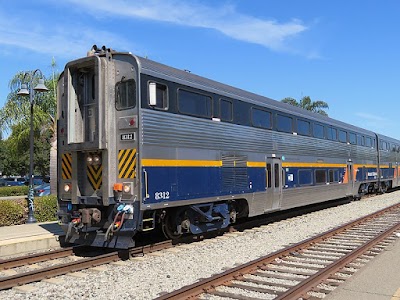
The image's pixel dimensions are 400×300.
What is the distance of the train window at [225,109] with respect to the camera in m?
10.9

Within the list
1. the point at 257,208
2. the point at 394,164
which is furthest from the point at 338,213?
the point at 394,164

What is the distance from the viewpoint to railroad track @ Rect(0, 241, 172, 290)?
269 inches

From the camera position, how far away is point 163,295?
18.6 feet

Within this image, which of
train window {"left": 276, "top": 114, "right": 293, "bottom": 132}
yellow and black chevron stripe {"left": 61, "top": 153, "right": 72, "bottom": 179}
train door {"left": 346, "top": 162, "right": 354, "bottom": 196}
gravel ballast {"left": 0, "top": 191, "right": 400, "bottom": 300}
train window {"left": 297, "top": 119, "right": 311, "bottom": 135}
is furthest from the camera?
train door {"left": 346, "top": 162, "right": 354, "bottom": 196}

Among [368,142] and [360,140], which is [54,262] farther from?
[368,142]

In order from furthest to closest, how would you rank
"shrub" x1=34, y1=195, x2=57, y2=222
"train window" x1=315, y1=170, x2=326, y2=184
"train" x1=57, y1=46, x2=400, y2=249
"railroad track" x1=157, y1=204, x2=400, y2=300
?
"train window" x1=315, y1=170, x2=326, y2=184 < "shrub" x1=34, y1=195, x2=57, y2=222 < "train" x1=57, y1=46, x2=400, y2=249 < "railroad track" x1=157, y1=204, x2=400, y2=300

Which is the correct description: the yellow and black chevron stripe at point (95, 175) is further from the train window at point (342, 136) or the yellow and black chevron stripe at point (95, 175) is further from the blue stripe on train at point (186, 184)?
the train window at point (342, 136)

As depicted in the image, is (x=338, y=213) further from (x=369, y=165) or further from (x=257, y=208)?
(x=369, y=165)

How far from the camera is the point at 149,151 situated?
27.5ft

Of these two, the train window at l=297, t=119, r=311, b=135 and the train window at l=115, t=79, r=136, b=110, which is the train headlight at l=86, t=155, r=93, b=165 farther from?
the train window at l=297, t=119, r=311, b=135

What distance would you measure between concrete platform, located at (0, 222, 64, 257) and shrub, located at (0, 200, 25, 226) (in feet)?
5.46

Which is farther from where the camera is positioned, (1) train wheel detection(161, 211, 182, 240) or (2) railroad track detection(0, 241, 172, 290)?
(1) train wheel detection(161, 211, 182, 240)

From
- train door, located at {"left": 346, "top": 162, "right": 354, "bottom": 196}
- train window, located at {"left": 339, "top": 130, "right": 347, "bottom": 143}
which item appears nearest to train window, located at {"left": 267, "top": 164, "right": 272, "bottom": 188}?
train window, located at {"left": 339, "top": 130, "right": 347, "bottom": 143}

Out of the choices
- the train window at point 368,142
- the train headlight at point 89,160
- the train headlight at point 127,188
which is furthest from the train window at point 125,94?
the train window at point 368,142
